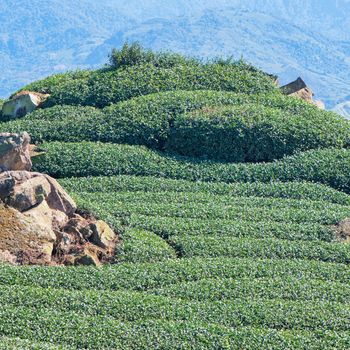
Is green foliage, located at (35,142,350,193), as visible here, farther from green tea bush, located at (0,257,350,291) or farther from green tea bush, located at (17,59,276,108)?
green tea bush, located at (0,257,350,291)

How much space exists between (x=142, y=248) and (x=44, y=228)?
105 inches

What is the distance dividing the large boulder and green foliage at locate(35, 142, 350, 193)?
5.19 meters

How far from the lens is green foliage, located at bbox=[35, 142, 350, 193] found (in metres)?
27.7

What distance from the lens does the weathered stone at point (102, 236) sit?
21.3 m

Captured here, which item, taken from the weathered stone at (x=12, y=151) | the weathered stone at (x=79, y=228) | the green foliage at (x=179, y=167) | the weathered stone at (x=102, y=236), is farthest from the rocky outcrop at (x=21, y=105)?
the weathered stone at (x=102, y=236)

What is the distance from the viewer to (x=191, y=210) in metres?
24.1

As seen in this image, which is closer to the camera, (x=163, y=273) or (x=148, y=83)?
(x=163, y=273)

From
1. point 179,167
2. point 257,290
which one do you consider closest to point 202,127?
point 179,167

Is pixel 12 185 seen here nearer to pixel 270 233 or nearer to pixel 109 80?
pixel 270 233

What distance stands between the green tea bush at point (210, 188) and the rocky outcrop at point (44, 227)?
11.9ft

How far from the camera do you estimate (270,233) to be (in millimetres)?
22766

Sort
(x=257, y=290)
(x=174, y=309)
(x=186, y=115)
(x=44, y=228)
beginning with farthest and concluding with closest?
(x=186, y=115), (x=44, y=228), (x=257, y=290), (x=174, y=309)

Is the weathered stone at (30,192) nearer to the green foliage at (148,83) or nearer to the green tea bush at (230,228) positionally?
the green tea bush at (230,228)

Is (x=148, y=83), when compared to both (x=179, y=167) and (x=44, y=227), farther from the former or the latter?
(x=44, y=227)
